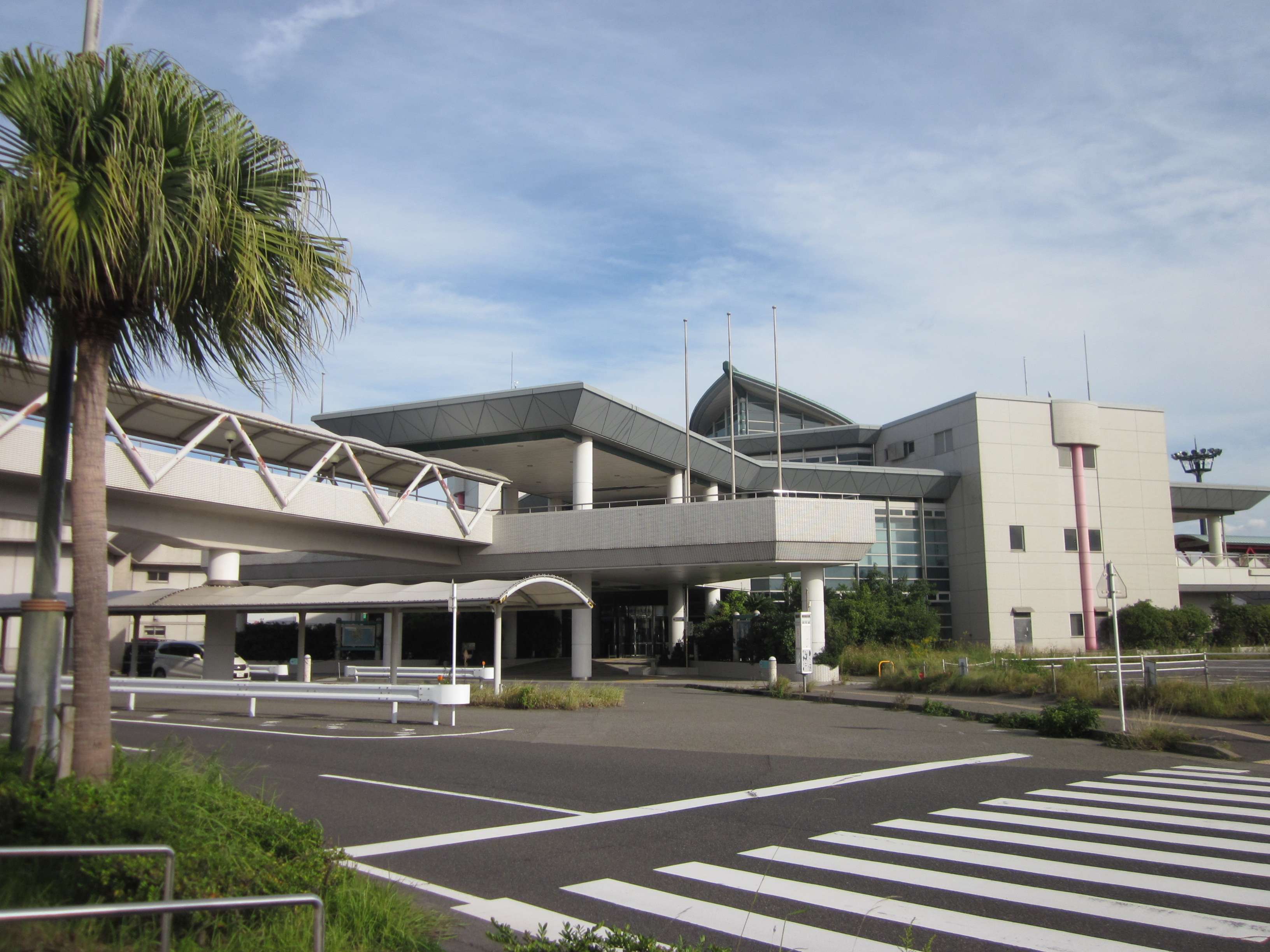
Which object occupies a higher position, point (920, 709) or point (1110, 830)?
point (1110, 830)

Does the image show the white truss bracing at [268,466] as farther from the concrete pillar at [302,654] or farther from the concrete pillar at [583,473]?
the concrete pillar at [302,654]

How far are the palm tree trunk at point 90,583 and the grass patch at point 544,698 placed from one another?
1628cm

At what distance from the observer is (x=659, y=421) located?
4112cm

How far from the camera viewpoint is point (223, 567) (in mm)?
32250

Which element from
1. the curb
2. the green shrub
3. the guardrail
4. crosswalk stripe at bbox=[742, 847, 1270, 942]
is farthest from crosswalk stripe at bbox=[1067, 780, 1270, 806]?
the guardrail

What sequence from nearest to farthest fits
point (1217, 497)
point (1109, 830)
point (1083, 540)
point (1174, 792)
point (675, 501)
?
point (1109, 830) → point (1174, 792) → point (675, 501) → point (1083, 540) → point (1217, 497)

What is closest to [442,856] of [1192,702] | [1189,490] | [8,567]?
[1192,702]

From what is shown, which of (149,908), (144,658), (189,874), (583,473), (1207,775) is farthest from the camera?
(144,658)

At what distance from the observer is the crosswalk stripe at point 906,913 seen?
551 centimetres

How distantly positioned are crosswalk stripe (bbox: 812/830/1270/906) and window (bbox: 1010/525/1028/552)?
139 ft

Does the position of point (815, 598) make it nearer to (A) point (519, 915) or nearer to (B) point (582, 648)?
(B) point (582, 648)

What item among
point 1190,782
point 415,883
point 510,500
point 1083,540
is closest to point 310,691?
point 415,883

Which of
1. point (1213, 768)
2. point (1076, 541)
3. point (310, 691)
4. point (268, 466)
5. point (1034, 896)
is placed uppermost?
point (268, 466)

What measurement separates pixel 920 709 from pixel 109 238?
65.5 feet
